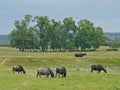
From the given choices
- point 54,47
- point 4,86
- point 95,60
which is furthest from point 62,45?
point 4,86

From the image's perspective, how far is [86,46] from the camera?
12188 cm

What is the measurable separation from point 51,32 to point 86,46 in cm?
1346

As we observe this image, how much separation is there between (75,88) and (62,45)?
88.7 meters

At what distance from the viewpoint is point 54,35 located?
388 feet

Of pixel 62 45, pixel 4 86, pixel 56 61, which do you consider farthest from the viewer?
pixel 62 45

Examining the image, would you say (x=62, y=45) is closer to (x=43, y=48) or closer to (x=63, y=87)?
(x=43, y=48)

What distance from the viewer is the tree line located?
116 meters

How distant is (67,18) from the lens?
121 m

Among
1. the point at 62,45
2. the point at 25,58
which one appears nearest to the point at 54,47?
the point at 62,45

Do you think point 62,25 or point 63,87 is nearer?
point 63,87

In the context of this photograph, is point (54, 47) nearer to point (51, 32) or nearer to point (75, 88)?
point (51, 32)

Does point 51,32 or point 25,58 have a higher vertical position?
point 51,32

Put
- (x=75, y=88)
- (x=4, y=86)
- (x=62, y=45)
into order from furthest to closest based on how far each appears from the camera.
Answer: (x=62, y=45) < (x=4, y=86) < (x=75, y=88)

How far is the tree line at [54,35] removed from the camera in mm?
116000
